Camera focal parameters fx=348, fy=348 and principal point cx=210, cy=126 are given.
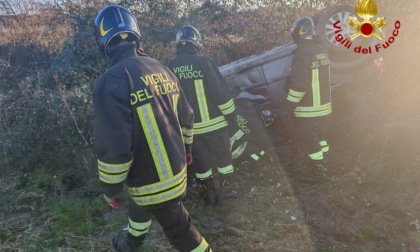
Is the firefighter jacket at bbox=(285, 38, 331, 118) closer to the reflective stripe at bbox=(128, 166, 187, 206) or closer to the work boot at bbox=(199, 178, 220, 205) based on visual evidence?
the work boot at bbox=(199, 178, 220, 205)

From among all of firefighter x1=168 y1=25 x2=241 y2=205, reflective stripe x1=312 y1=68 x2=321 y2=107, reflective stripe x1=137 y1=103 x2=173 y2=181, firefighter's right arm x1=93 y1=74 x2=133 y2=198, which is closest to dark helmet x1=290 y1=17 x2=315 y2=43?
reflective stripe x1=312 y1=68 x2=321 y2=107

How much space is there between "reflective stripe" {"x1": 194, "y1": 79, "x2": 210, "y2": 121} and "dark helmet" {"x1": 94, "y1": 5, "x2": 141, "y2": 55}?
1369 millimetres

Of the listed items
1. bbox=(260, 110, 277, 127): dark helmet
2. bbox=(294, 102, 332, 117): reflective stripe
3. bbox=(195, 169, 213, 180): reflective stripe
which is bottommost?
bbox=(195, 169, 213, 180): reflective stripe

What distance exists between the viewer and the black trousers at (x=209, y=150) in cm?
397

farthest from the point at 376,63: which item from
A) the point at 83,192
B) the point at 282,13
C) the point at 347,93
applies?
the point at 83,192

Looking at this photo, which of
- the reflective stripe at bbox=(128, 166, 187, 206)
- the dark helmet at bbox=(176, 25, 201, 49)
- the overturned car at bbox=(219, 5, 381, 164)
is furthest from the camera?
the overturned car at bbox=(219, 5, 381, 164)

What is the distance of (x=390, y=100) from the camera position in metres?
5.77

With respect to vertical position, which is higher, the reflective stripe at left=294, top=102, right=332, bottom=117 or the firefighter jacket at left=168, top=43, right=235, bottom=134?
the firefighter jacket at left=168, top=43, right=235, bottom=134

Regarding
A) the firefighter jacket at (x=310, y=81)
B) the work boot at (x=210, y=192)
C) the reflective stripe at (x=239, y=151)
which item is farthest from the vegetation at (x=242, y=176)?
the firefighter jacket at (x=310, y=81)

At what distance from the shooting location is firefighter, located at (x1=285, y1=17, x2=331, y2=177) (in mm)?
4312

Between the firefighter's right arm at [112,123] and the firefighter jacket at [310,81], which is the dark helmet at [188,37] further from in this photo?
the firefighter's right arm at [112,123]

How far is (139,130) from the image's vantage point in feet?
7.29

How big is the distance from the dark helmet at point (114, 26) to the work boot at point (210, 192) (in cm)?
201

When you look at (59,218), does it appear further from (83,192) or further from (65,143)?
(65,143)
